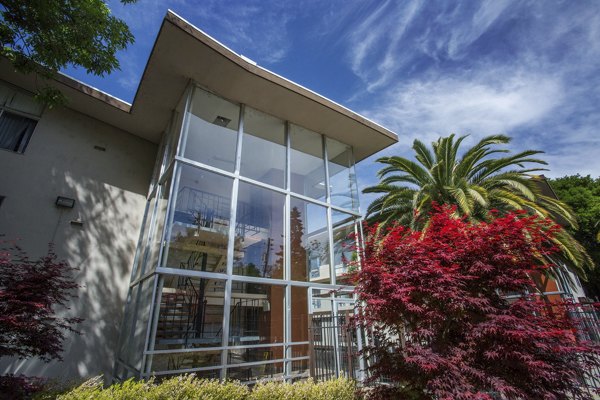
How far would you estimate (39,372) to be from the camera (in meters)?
6.54

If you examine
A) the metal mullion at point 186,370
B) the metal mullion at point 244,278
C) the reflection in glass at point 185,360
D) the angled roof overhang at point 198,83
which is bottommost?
the metal mullion at point 186,370

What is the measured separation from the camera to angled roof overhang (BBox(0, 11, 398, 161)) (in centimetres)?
692

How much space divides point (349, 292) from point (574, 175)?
110ft

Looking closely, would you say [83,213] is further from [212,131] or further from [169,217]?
[212,131]

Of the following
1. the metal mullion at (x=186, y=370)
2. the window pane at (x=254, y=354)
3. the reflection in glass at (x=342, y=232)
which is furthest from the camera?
the reflection in glass at (x=342, y=232)

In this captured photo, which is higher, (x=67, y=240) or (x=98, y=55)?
(x=98, y=55)

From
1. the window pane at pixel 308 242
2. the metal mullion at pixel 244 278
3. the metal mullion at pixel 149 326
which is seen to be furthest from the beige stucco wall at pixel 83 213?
the window pane at pixel 308 242

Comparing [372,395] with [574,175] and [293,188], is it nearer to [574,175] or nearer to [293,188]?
[293,188]

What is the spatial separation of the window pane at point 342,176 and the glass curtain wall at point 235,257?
0.85 feet

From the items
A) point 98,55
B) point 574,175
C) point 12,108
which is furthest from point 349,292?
point 574,175

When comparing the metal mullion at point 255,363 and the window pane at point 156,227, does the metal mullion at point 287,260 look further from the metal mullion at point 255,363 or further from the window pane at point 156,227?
the window pane at point 156,227

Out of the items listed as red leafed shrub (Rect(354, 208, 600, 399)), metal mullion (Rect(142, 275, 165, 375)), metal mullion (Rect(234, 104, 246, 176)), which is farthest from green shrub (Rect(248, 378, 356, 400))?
metal mullion (Rect(234, 104, 246, 176))

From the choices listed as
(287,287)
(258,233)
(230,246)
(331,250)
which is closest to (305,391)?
(287,287)

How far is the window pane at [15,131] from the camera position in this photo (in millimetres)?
7691
